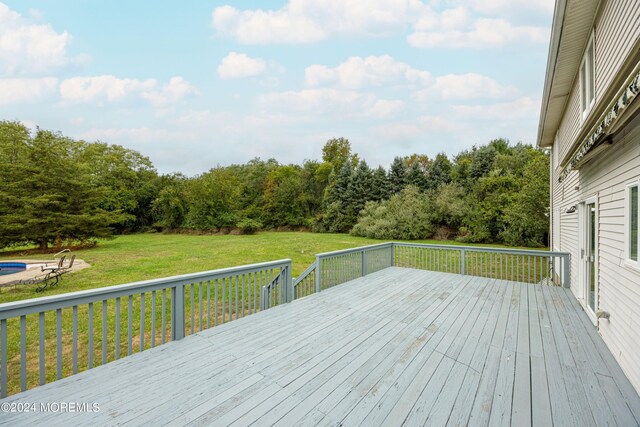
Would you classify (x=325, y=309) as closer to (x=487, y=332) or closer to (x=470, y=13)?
(x=487, y=332)

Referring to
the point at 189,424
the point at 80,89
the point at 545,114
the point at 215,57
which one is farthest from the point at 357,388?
the point at 80,89

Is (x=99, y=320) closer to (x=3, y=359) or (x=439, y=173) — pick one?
(x=3, y=359)

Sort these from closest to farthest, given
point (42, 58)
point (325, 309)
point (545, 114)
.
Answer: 1. point (325, 309)
2. point (545, 114)
3. point (42, 58)

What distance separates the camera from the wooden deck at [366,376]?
1.91m

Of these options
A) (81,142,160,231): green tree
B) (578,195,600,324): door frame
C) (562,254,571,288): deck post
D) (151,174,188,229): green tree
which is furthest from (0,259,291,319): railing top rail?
(81,142,160,231): green tree

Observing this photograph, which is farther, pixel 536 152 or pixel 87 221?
pixel 536 152

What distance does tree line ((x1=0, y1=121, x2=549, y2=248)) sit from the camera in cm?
1395

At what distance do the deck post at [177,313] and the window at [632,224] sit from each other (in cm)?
444

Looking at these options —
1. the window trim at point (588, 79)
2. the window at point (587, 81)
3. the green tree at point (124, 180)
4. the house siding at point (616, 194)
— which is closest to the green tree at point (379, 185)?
the window trim at point (588, 79)

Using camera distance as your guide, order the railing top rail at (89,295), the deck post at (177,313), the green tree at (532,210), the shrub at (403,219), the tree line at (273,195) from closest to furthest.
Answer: the railing top rail at (89,295) < the deck post at (177,313) < the green tree at (532,210) < the tree line at (273,195) < the shrub at (403,219)

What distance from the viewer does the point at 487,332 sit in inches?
135

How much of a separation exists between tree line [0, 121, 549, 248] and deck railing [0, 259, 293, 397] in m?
12.6

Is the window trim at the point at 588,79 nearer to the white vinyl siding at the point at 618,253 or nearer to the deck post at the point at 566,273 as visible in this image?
the white vinyl siding at the point at 618,253

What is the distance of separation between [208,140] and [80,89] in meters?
8.33
